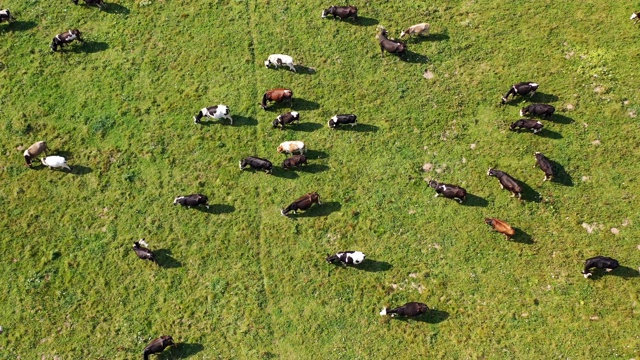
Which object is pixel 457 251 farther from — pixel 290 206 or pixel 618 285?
pixel 290 206

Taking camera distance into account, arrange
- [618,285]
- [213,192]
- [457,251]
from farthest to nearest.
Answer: [213,192]
[457,251]
[618,285]

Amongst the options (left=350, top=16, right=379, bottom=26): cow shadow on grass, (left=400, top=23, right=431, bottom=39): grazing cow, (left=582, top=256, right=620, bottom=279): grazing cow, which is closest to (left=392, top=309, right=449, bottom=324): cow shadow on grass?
(left=582, top=256, right=620, bottom=279): grazing cow

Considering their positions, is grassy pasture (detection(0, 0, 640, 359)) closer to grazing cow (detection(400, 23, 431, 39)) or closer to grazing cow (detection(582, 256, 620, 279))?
grazing cow (detection(400, 23, 431, 39))

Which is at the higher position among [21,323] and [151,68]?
[151,68]

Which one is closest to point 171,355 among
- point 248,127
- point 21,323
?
point 21,323

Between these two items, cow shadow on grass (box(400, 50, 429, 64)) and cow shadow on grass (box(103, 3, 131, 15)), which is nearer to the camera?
cow shadow on grass (box(400, 50, 429, 64))

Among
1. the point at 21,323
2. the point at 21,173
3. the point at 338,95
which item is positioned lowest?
the point at 21,323

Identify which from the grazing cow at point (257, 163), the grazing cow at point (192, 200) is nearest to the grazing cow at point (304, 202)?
the grazing cow at point (257, 163)
